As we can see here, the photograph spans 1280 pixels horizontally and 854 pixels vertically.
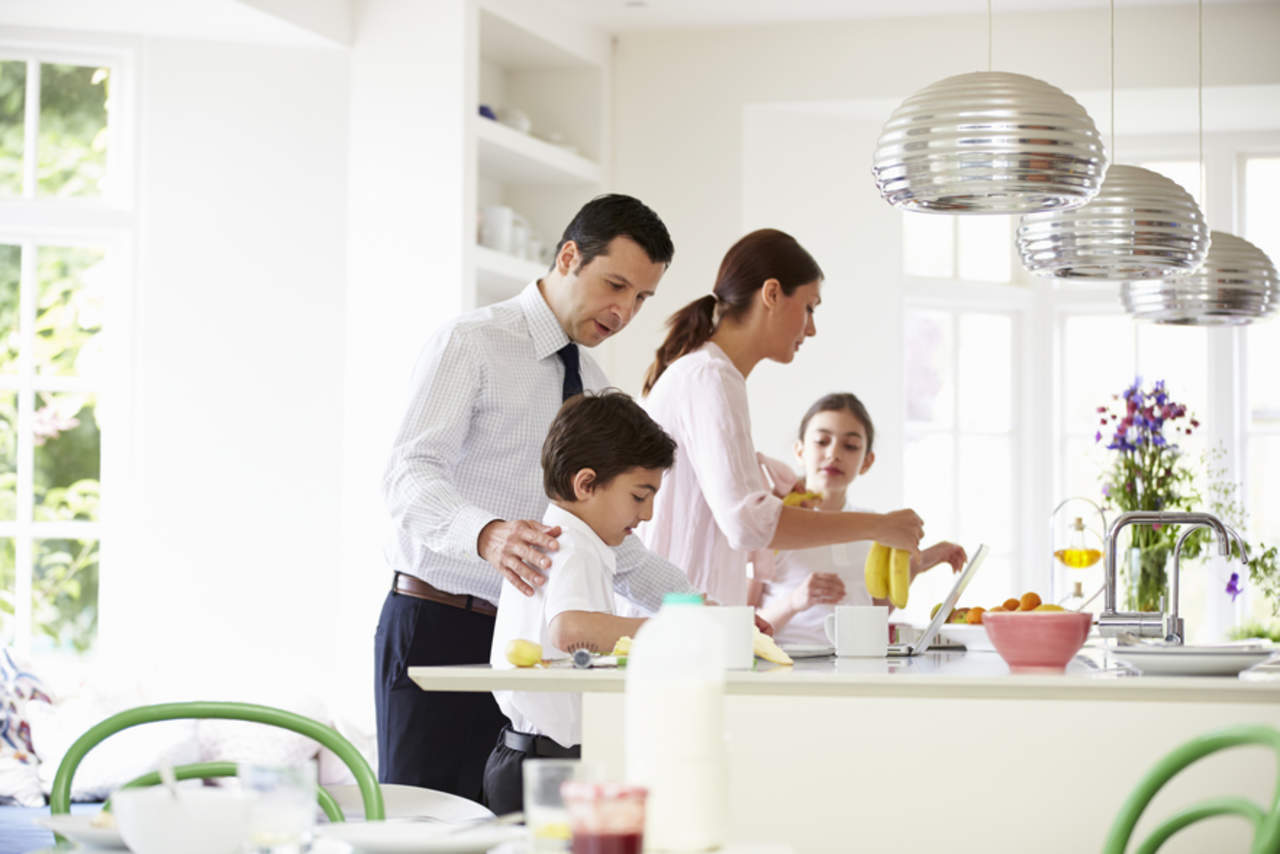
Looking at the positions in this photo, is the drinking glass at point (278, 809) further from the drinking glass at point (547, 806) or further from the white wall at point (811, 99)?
the white wall at point (811, 99)

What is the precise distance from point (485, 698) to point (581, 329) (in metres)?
0.66

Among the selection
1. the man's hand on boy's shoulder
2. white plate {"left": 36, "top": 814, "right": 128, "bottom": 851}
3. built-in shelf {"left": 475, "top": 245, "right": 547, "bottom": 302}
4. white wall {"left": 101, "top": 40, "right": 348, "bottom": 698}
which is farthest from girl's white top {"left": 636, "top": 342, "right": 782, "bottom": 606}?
white wall {"left": 101, "top": 40, "right": 348, "bottom": 698}

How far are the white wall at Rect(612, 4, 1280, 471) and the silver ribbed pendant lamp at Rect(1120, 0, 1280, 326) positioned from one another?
194 cm

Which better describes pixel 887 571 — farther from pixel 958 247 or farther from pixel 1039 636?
pixel 958 247

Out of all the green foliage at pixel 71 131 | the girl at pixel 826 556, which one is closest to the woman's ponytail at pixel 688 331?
the girl at pixel 826 556

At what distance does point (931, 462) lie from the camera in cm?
636

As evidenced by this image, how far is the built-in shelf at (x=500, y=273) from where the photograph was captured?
512 centimetres

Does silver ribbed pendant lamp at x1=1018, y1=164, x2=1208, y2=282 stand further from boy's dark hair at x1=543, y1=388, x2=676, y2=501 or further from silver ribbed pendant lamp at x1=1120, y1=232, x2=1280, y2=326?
boy's dark hair at x1=543, y1=388, x2=676, y2=501

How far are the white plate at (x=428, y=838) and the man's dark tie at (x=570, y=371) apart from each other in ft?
4.78

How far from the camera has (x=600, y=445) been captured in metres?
2.20

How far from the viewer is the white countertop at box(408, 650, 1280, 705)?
5.39 feet

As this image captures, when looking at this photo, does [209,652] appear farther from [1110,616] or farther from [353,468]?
[1110,616]

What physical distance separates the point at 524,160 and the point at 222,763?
12.6 feet

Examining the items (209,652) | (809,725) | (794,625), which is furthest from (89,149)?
(809,725)
